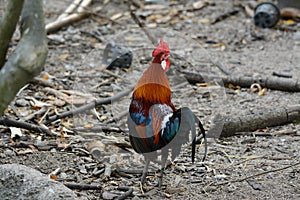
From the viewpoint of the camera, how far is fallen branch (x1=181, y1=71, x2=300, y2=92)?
5.95 meters

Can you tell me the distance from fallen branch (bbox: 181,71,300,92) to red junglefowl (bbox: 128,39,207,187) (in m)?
2.11

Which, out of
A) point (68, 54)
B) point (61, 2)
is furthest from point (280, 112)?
point (61, 2)

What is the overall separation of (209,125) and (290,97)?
1.04 meters

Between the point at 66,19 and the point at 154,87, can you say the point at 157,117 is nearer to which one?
the point at 154,87

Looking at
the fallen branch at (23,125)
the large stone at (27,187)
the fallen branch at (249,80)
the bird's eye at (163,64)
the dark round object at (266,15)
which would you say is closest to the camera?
the large stone at (27,187)

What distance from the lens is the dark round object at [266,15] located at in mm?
7855

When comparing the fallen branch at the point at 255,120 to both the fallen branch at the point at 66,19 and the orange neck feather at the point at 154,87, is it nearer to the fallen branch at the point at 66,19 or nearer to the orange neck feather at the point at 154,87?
the orange neck feather at the point at 154,87

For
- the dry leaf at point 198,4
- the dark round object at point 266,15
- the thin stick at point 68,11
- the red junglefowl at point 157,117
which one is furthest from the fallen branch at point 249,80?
the dry leaf at point 198,4

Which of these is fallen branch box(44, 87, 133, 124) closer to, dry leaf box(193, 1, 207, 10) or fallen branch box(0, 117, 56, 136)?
fallen branch box(0, 117, 56, 136)

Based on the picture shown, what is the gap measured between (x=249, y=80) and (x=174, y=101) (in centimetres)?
96

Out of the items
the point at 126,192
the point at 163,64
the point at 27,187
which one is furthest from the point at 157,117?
the point at 27,187

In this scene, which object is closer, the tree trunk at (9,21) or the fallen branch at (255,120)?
the tree trunk at (9,21)

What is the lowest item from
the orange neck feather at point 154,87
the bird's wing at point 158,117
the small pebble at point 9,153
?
the small pebble at point 9,153

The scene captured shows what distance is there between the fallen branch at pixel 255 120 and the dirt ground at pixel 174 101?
6 centimetres
